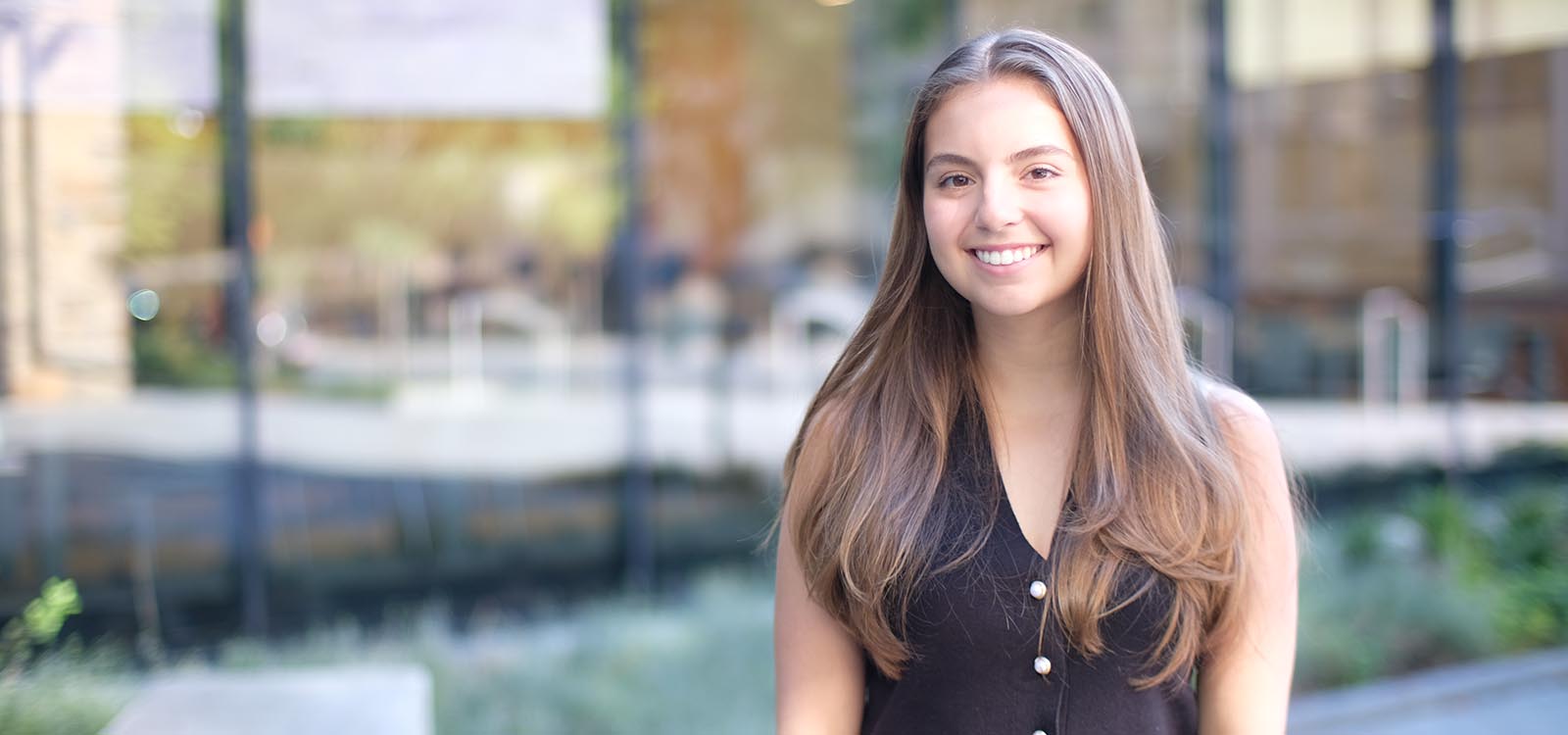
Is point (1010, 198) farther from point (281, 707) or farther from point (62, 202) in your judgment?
point (62, 202)

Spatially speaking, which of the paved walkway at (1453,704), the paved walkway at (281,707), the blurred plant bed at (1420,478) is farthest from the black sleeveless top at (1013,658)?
the blurred plant bed at (1420,478)

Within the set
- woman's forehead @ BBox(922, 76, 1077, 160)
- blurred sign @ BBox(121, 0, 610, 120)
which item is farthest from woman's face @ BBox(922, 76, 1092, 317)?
blurred sign @ BBox(121, 0, 610, 120)

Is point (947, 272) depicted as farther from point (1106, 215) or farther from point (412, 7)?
point (412, 7)

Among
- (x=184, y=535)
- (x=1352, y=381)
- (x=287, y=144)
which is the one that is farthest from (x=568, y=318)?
(x=1352, y=381)

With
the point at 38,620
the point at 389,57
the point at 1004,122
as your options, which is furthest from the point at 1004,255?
the point at 389,57

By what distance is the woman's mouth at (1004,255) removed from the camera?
1.84 metres

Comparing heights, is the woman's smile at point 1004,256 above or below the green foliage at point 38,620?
above

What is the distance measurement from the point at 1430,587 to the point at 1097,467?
5.85 meters

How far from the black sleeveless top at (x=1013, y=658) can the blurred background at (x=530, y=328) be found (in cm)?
331

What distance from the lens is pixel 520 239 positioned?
727 centimetres

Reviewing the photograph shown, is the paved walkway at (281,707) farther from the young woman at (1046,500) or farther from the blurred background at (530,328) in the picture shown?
the young woman at (1046,500)

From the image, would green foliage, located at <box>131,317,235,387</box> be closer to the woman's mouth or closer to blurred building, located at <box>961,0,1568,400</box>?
the woman's mouth

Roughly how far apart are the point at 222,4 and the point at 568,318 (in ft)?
6.98

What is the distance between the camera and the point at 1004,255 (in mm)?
1836
